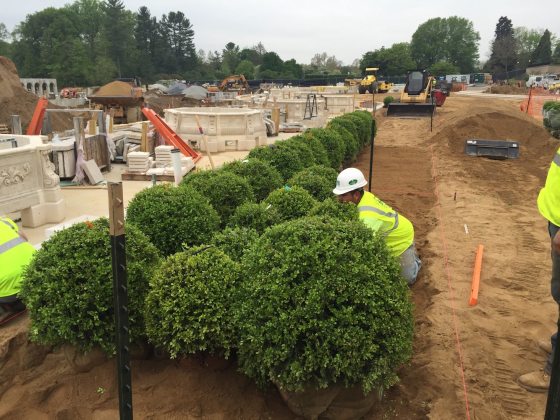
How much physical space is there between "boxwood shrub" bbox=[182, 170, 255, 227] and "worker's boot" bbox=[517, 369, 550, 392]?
3693mm

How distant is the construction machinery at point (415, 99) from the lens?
92.9 ft

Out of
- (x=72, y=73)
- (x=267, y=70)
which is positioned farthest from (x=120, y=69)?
(x=267, y=70)

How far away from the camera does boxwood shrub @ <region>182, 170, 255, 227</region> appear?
239 inches

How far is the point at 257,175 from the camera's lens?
23.5 feet

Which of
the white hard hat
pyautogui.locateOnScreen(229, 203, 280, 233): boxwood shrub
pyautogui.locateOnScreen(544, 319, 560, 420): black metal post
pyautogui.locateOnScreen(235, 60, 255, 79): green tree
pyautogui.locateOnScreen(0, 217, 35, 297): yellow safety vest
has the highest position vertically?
pyautogui.locateOnScreen(235, 60, 255, 79): green tree

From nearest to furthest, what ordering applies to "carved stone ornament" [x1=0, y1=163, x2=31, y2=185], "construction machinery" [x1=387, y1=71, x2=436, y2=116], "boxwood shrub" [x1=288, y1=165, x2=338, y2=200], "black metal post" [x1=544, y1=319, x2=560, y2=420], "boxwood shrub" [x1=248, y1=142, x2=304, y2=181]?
"black metal post" [x1=544, y1=319, x2=560, y2=420]
"boxwood shrub" [x1=288, y1=165, x2=338, y2=200]
"carved stone ornament" [x1=0, y1=163, x2=31, y2=185]
"boxwood shrub" [x1=248, y1=142, x2=304, y2=181]
"construction machinery" [x1=387, y1=71, x2=436, y2=116]

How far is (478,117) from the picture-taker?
21344 mm

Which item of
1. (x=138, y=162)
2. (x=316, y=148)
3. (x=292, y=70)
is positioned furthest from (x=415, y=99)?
(x=292, y=70)

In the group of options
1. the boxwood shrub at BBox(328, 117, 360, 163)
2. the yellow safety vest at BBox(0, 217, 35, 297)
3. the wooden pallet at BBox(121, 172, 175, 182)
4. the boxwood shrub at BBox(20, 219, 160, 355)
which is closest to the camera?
the boxwood shrub at BBox(20, 219, 160, 355)

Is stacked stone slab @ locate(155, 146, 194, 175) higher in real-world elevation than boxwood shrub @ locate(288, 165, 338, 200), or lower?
lower

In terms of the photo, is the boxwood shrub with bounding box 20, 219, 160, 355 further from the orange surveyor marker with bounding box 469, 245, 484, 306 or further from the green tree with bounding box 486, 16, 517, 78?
the green tree with bounding box 486, 16, 517, 78

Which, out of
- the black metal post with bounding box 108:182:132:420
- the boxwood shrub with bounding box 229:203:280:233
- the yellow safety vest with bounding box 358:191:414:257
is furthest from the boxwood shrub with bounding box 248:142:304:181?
the black metal post with bounding box 108:182:132:420

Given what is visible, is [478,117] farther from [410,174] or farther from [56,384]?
[56,384]

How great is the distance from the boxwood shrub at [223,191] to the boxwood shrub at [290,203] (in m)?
0.56
